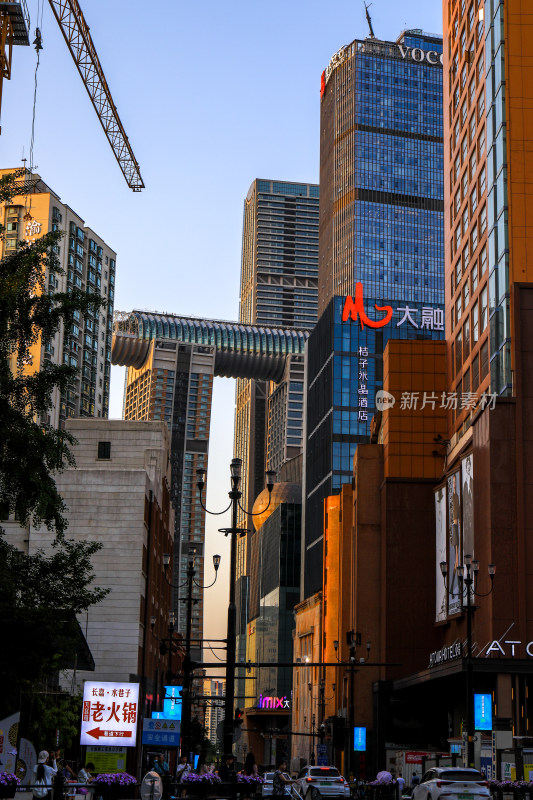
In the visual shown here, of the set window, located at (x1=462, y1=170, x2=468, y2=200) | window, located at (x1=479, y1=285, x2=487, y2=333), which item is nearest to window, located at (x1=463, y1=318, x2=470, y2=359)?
window, located at (x1=479, y1=285, x2=487, y2=333)

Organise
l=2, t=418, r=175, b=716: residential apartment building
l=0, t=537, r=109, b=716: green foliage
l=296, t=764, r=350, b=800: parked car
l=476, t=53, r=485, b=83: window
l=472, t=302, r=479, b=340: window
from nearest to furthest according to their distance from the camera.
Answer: l=0, t=537, r=109, b=716: green foliage, l=296, t=764, r=350, b=800: parked car, l=2, t=418, r=175, b=716: residential apartment building, l=472, t=302, r=479, b=340: window, l=476, t=53, r=485, b=83: window

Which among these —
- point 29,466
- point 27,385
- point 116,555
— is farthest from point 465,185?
point 29,466

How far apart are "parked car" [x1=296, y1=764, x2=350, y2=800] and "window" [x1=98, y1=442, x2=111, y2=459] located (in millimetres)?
41112

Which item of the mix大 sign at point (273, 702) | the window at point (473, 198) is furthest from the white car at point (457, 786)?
the mix大 sign at point (273, 702)

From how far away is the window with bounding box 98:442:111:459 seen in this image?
85.4 m

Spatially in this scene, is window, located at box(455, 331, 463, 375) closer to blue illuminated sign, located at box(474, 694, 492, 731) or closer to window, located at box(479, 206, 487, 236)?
window, located at box(479, 206, 487, 236)

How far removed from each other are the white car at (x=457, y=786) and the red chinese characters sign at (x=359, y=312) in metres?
139

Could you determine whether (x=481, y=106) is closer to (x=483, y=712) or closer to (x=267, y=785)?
(x=483, y=712)

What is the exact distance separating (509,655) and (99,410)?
115 metres

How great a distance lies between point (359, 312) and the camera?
171m

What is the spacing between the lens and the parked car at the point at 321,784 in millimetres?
45406

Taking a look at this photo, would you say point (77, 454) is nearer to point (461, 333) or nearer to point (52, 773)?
point (461, 333)

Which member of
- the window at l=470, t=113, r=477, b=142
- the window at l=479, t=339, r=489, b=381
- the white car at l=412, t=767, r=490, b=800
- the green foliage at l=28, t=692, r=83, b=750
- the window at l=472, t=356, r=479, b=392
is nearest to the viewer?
the white car at l=412, t=767, r=490, b=800

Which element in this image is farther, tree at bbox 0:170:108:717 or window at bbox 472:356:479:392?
window at bbox 472:356:479:392
